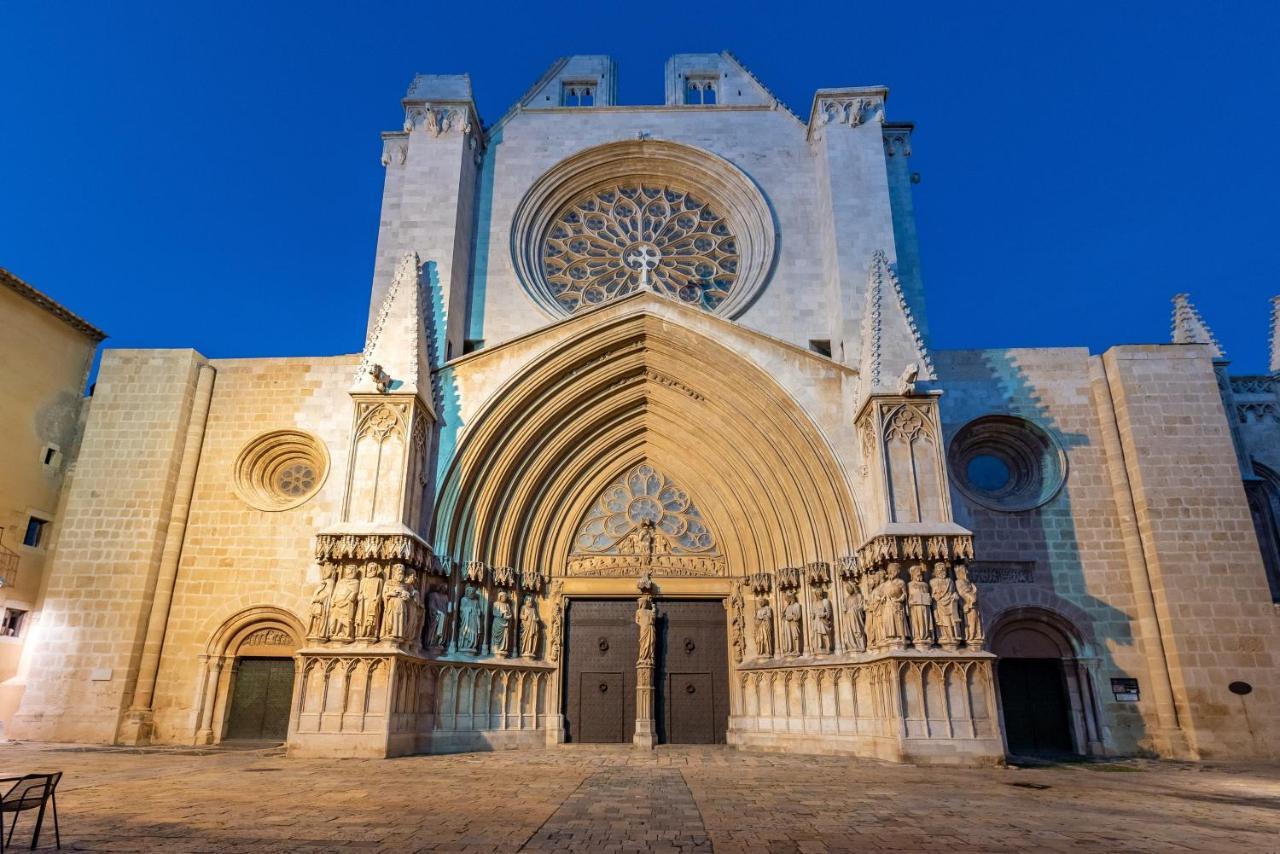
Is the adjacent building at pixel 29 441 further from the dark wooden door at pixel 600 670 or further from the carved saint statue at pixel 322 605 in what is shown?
the dark wooden door at pixel 600 670

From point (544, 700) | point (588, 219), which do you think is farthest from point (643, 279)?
point (544, 700)

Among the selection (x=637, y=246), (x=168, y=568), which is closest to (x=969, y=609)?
(x=637, y=246)

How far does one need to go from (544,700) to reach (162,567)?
6.64 metres

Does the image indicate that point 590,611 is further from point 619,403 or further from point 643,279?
point 643,279

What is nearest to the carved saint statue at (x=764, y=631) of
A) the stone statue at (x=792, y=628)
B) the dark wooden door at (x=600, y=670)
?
the stone statue at (x=792, y=628)

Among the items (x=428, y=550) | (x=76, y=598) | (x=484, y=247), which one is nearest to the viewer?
(x=428, y=550)

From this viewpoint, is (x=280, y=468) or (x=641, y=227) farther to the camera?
(x=641, y=227)

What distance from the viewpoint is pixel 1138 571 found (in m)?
12.5

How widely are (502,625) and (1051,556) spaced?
29.2 feet

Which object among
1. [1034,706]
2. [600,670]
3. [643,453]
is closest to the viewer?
[1034,706]

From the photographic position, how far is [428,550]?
1157 cm

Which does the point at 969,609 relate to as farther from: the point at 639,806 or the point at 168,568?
the point at 168,568

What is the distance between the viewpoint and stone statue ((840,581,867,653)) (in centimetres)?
1138

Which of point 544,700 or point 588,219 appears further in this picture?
point 588,219
